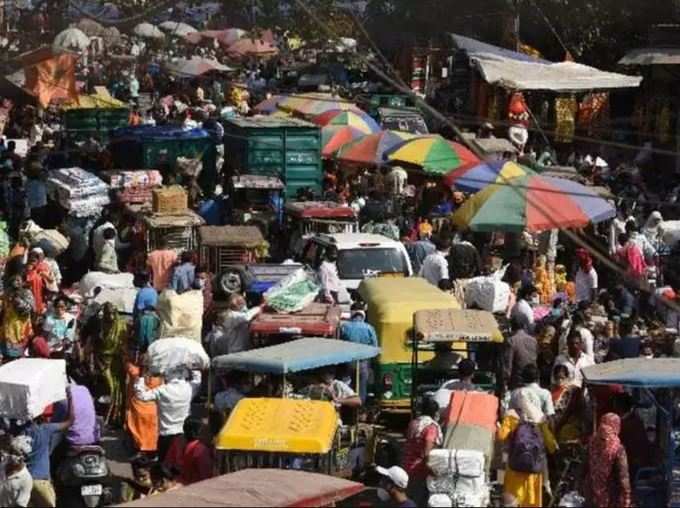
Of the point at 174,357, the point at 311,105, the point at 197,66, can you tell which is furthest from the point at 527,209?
the point at 197,66

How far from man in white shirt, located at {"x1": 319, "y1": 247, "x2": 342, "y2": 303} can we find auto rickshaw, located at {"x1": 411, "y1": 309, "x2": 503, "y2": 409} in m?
2.61

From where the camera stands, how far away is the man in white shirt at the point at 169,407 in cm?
1468

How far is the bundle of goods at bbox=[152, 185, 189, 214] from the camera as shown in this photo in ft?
75.1

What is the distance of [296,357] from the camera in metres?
14.5

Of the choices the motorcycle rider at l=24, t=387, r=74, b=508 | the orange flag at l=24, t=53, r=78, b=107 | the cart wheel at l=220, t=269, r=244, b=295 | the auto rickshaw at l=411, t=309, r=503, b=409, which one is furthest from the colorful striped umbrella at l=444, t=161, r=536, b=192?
the motorcycle rider at l=24, t=387, r=74, b=508

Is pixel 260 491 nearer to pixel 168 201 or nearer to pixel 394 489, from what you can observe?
pixel 394 489

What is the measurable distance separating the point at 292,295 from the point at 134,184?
847 cm

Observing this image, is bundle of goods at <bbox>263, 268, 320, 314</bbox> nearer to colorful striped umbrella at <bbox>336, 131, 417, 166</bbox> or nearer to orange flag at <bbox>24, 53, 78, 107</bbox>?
orange flag at <bbox>24, 53, 78, 107</bbox>

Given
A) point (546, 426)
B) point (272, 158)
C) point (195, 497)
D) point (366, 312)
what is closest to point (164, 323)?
point (366, 312)

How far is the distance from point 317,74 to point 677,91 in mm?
15163

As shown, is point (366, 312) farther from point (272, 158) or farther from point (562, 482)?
point (272, 158)

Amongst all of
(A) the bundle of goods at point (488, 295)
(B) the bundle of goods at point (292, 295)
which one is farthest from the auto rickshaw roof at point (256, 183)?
(B) the bundle of goods at point (292, 295)

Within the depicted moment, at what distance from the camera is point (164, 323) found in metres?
17.3

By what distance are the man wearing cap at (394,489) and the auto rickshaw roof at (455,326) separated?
2.89 meters
